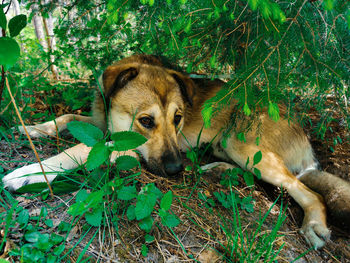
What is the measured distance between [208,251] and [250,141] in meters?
1.57

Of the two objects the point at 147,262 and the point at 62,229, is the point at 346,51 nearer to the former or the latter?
the point at 147,262

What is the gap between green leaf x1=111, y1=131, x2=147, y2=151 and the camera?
163cm

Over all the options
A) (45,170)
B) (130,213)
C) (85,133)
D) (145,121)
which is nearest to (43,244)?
(130,213)

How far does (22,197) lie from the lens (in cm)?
171

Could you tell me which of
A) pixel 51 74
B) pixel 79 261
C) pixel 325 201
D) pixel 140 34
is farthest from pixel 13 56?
pixel 51 74

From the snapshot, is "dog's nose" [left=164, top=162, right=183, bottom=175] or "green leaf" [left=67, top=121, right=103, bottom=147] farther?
"dog's nose" [left=164, top=162, right=183, bottom=175]

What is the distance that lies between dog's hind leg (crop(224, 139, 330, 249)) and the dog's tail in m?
0.09

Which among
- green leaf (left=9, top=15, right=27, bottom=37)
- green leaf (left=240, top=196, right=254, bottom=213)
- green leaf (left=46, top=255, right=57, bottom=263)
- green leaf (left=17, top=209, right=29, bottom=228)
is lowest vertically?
green leaf (left=240, top=196, right=254, bottom=213)

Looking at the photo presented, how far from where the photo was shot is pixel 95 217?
60.8 inches

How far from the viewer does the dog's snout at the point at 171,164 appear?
2.41m

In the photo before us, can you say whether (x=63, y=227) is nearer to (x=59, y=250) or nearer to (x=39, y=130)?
(x=59, y=250)

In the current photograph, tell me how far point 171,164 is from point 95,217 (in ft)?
3.30

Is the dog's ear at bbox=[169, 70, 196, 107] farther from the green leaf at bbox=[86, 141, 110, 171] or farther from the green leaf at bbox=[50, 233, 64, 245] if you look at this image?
the green leaf at bbox=[50, 233, 64, 245]

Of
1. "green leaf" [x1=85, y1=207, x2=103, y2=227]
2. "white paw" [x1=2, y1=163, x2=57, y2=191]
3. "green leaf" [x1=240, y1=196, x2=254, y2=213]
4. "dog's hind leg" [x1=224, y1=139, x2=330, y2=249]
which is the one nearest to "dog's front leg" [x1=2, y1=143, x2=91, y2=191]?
"white paw" [x1=2, y1=163, x2=57, y2=191]
